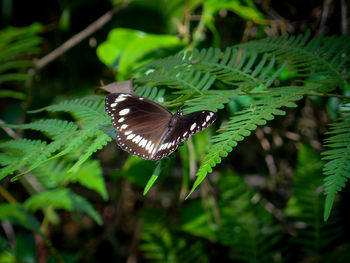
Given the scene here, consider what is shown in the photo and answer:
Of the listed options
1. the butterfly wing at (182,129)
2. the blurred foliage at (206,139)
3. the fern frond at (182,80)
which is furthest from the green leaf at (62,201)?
the fern frond at (182,80)

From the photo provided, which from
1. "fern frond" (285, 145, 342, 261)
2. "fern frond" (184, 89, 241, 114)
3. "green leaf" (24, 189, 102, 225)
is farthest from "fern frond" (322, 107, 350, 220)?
"green leaf" (24, 189, 102, 225)

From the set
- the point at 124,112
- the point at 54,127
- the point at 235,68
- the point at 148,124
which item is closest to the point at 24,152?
the point at 54,127

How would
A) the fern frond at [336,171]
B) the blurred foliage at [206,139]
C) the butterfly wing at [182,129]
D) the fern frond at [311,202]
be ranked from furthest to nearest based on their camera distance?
1. the fern frond at [311,202]
2. the blurred foliage at [206,139]
3. the butterfly wing at [182,129]
4. the fern frond at [336,171]

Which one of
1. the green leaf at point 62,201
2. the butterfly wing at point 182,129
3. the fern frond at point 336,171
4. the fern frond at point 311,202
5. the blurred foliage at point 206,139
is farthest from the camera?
the fern frond at point 311,202

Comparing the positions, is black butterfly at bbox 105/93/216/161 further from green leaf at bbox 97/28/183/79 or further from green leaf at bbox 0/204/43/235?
green leaf at bbox 0/204/43/235

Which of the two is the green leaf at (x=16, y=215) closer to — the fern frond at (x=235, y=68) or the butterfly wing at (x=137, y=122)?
the butterfly wing at (x=137, y=122)

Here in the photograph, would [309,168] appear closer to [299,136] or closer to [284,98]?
[299,136]

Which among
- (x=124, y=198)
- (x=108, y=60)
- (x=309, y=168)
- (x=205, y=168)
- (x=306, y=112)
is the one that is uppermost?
(x=108, y=60)

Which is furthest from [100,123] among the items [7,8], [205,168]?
[7,8]
